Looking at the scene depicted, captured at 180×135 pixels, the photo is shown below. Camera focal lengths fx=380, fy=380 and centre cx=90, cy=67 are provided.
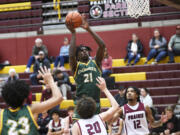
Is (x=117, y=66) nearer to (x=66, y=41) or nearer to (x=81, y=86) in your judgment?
(x=66, y=41)

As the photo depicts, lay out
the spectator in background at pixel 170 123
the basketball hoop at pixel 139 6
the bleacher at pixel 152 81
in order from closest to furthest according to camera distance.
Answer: the basketball hoop at pixel 139 6 → the spectator in background at pixel 170 123 → the bleacher at pixel 152 81

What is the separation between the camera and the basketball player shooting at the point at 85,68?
18.1 ft

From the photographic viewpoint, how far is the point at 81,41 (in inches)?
531

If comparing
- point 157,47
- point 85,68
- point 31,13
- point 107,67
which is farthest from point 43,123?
point 31,13

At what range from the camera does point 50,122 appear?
9.62 meters

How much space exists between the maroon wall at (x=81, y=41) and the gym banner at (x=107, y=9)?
0.72 metres

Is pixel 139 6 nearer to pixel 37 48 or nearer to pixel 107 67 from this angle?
pixel 107 67

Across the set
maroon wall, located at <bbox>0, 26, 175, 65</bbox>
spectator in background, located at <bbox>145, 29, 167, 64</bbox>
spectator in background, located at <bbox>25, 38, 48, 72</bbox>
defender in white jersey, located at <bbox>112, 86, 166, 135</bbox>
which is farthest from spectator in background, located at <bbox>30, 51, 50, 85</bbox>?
defender in white jersey, located at <bbox>112, 86, 166, 135</bbox>

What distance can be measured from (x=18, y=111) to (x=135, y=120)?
3608mm

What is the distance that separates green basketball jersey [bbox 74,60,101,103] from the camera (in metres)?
5.52

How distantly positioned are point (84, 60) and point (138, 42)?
6798mm

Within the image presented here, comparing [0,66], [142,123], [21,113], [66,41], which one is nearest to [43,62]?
[66,41]

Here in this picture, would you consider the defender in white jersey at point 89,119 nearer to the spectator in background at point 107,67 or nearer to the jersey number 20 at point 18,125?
the jersey number 20 at point 18,125

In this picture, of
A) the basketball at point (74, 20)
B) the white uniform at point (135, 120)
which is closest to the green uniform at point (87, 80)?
the basketball at point (74, 20)
